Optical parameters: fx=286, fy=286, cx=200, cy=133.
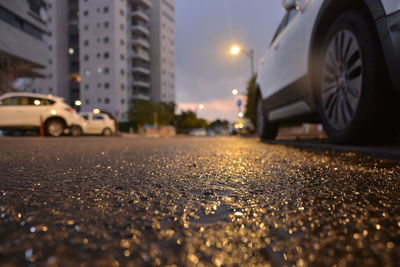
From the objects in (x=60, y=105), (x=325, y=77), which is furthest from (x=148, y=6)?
(x=325, y=77)

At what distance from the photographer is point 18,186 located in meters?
1.14

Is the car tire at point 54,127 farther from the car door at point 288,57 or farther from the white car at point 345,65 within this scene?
the white car at point 345,65

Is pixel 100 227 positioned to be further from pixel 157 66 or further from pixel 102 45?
pixel 157 66

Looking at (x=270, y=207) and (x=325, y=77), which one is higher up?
(x=325, y=77)

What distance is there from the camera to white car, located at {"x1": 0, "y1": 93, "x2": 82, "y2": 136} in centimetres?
1149

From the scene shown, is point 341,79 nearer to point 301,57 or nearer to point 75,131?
point 301,57

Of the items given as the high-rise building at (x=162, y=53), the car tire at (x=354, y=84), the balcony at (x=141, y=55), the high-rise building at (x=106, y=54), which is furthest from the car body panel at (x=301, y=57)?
the high-rise building at (x=162, y=53)

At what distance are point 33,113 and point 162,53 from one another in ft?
181

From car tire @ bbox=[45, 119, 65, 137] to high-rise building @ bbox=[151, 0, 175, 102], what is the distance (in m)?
51.6

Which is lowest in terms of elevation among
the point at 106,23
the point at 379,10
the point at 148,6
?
the point at 379,10

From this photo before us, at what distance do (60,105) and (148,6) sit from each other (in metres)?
56.1

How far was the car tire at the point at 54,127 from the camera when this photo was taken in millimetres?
11812

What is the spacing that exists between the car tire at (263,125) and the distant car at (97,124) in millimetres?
15189

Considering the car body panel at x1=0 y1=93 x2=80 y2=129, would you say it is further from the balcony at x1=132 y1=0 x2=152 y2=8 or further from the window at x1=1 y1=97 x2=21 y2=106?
the balcony at x1=132 y1=0 x2=152 y2=8
